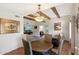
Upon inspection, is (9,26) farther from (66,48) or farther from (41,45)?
(66,48)

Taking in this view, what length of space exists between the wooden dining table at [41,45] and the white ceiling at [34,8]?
479 mm

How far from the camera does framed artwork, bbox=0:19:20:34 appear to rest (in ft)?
5.86

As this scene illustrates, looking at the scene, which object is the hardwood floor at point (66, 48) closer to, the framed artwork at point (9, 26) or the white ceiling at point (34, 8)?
the white ceiling at point (34, 8)

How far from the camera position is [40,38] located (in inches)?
73.1

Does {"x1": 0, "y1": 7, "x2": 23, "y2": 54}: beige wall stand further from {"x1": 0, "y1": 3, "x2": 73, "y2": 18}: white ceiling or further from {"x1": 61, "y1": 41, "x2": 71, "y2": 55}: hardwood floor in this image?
{"x1": 61, "y1": 41, "x2": 71, "y2": 55}: hardwood floor

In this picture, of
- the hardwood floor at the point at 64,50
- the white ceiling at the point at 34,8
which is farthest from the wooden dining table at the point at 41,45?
the white ceiling at the point at 34,8

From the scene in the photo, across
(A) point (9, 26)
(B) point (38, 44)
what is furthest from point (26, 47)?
(A) point (9, 26)

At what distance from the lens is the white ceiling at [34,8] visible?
1.82m

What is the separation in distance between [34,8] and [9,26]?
529 mm

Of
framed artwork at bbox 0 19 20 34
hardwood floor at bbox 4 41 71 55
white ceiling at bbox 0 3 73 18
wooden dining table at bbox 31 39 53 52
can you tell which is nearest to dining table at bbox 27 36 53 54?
wooden dining table at bbox 31 39 53 52

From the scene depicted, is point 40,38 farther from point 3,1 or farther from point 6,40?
point 3,1

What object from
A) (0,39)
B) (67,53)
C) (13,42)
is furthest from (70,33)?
(0,39)

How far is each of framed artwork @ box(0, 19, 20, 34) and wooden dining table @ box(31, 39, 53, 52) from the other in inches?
15.0
